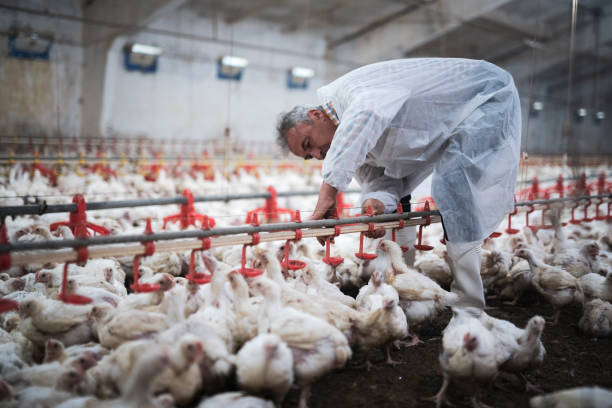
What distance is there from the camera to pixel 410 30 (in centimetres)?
1082

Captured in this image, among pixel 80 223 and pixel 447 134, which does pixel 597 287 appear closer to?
pixel 447 134

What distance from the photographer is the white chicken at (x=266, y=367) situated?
1688 millimetres

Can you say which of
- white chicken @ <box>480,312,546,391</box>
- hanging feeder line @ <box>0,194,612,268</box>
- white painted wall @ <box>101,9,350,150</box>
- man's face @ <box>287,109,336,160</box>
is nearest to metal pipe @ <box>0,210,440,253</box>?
hanging feeder line @ <box>0,194,612,268</box>

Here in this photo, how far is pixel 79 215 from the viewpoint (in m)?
2.87

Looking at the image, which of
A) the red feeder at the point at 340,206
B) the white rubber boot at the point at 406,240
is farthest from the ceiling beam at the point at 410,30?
the white rubber boot at the point at 406,240

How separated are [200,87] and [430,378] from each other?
34.8ft

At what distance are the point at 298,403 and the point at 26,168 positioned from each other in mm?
5219

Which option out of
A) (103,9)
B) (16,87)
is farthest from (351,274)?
(103,9)

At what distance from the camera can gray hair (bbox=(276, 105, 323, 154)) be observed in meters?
2.55

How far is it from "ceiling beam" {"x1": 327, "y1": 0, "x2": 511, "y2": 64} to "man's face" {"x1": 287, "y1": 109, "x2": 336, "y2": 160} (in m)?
7.67

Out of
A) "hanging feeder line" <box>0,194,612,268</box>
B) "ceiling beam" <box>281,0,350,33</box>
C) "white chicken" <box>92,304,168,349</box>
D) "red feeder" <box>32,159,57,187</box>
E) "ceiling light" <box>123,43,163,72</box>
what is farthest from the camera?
"ceiling beam" <box>281,0,350,33</box>

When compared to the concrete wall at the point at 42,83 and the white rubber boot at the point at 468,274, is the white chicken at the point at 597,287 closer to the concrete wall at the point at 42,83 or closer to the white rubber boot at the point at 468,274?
the white rubber boot at the point at 468,274

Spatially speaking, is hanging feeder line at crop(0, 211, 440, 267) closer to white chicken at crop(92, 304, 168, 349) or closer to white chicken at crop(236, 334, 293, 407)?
white chicken at crop(92, 304, 168, 349)

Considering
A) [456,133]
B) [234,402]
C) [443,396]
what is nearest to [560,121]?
[456,133]
